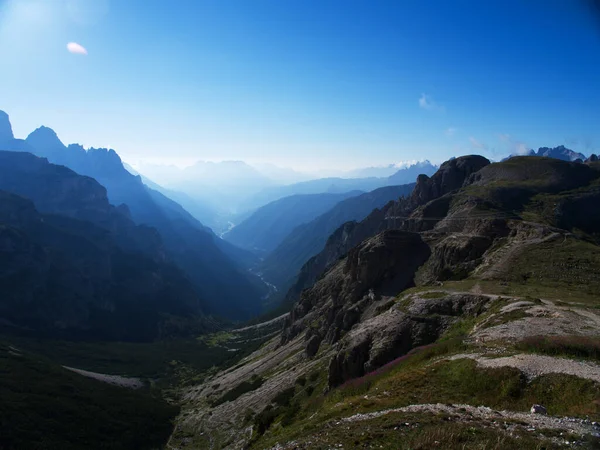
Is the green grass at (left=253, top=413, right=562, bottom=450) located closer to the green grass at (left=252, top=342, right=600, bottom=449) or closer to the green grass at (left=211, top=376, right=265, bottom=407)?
the green grass at (left=252, top=342, right=600, bottom=449)

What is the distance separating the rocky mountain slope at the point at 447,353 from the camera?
2130cm

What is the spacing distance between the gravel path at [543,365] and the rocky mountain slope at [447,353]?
4.5 inches

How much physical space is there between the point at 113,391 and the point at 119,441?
109 ft

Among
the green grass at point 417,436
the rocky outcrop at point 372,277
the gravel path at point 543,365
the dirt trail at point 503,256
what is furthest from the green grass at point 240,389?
the gravel path at point 543,365

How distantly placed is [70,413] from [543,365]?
96.0m

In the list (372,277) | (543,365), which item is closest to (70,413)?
(372,277)

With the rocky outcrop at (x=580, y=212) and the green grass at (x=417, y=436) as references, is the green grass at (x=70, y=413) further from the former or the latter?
the rocky outcrop at (x=580, y=212)

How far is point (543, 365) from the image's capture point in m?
24.9

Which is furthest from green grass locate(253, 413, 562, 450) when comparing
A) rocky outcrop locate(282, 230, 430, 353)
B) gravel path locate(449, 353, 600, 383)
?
rocky outcrop locate(282, 230, 430, 353)

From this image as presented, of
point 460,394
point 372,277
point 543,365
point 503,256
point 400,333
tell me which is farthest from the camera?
point 372,277

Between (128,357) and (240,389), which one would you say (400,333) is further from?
(128,357)

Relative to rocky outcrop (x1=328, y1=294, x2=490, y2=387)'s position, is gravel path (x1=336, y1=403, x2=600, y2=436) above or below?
above

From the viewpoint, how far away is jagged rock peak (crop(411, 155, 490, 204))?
→ 156 meters

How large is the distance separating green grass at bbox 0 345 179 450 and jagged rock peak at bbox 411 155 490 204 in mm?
120694
